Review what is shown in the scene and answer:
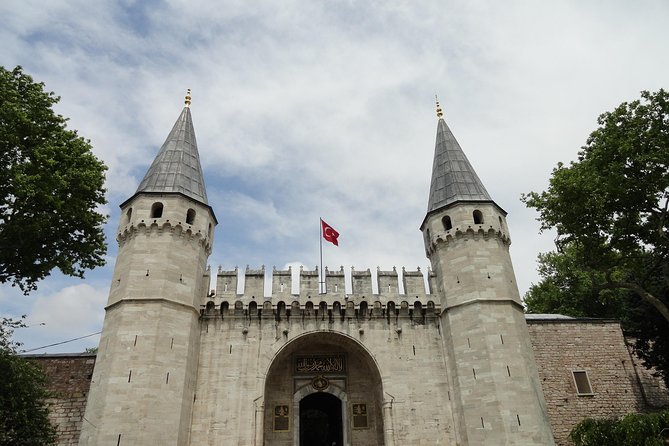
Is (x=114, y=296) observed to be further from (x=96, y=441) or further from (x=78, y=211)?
(x=96, y=441)

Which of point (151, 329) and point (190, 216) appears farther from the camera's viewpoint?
point (190, 216)

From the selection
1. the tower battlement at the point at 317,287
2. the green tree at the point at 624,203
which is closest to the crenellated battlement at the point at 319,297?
the tower battlement at the point at 317,287

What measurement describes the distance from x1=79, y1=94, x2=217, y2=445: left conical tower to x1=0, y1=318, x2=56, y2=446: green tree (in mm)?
1414

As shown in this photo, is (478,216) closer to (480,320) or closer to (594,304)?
(480,320)

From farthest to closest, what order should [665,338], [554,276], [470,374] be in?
1. [554,276]
2. [665,338]
3. [470,374]

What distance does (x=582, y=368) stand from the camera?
2089cm

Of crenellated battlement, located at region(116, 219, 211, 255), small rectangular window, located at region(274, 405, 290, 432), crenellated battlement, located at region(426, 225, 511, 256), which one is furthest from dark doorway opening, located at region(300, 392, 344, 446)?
crenellated battlement, located at region(116, 219, 211, 255)

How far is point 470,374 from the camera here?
58.0ft

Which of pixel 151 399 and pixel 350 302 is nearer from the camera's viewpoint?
pixel 151 399

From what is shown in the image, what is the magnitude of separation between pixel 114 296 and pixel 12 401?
4773 millimetres

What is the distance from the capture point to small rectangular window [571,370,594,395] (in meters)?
20.4

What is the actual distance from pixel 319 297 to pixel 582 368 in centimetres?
1202

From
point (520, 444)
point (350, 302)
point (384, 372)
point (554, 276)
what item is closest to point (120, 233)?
point (350, 302)

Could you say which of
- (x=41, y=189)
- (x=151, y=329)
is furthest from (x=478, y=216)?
(x=41, y=189)
